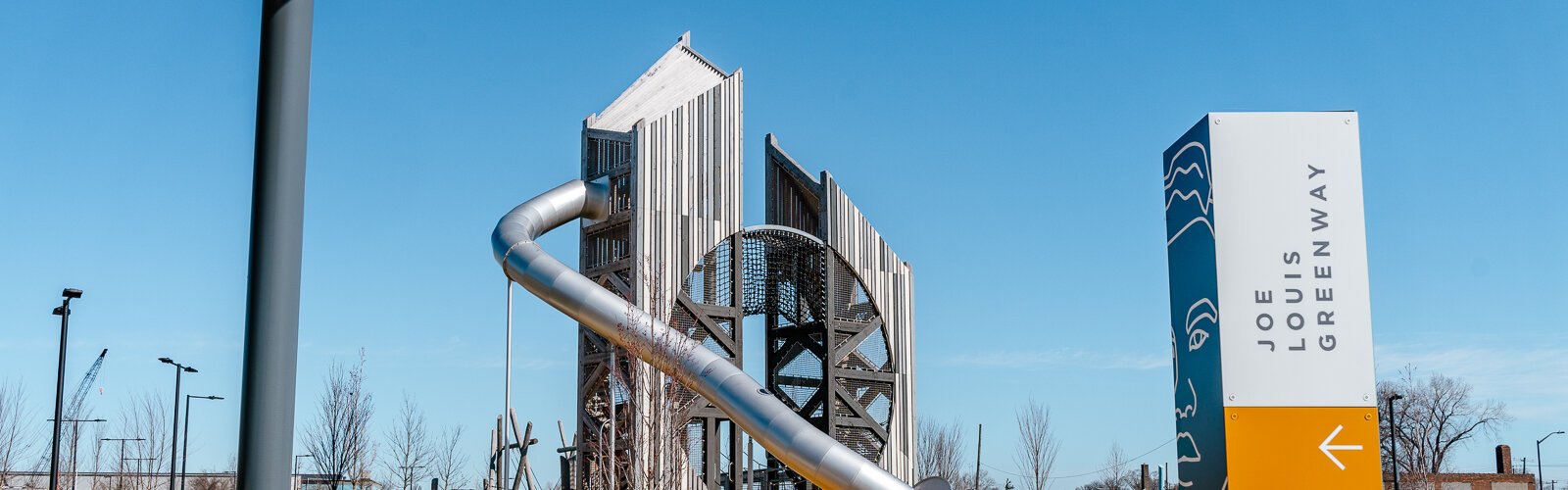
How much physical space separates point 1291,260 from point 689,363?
58.3ft

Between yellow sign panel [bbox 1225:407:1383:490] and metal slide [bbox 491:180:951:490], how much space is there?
15.3 meters

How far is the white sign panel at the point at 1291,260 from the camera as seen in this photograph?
8.46m

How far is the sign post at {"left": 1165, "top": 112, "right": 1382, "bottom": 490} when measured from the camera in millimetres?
8453

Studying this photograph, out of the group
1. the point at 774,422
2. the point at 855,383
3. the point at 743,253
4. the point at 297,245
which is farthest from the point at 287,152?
the point at 855,383

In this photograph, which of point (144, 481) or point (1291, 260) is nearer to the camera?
point (1291, 260)

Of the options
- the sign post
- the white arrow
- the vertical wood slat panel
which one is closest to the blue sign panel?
the sign post

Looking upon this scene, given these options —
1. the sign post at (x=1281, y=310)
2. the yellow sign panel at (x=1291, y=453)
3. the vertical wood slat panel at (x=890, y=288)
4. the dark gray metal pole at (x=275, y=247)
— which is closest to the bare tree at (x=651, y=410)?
the vertical wood slat panel at (x=890, y=288)

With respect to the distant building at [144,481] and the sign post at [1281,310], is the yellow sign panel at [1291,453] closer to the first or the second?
the sign post at [1281,310]

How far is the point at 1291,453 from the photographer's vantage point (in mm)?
8453

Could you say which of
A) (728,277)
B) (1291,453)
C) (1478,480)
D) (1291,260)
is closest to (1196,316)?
(1291,260)

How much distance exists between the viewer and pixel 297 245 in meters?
4.18

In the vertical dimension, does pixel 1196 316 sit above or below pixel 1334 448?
above

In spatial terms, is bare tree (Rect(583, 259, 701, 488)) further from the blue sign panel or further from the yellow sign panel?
the yellow sign panel

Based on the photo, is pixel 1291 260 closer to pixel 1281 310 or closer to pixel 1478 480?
pixel 1281 310
